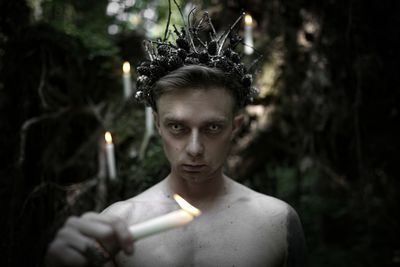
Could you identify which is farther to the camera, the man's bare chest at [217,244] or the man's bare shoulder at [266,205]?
the man's bare shoulder at [266,205]

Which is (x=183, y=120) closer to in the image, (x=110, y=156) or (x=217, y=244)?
(x=217, y=244)

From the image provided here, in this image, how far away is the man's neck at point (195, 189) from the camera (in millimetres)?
2119

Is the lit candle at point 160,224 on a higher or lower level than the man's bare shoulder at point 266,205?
higher

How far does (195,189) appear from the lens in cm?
212

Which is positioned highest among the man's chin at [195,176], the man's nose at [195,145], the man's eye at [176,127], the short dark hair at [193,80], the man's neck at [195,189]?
the short dark hair at [193,80]

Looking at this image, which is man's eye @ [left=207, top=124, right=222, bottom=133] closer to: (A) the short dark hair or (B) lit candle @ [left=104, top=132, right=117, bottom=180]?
(A) the short dark hair

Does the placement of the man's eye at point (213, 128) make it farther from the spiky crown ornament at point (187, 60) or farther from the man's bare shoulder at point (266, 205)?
the man's bare shoulder at point (266, 205)

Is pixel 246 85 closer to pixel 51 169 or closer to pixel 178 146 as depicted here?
pixel 178 146

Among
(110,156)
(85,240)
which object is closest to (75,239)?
(85,240)

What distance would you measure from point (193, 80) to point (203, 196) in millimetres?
588

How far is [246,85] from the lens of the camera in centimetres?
219

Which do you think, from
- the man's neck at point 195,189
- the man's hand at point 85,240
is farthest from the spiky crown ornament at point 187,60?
the man's hand at point 85,240

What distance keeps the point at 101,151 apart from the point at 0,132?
786 millimetres

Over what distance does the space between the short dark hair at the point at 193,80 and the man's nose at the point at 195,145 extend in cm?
23
